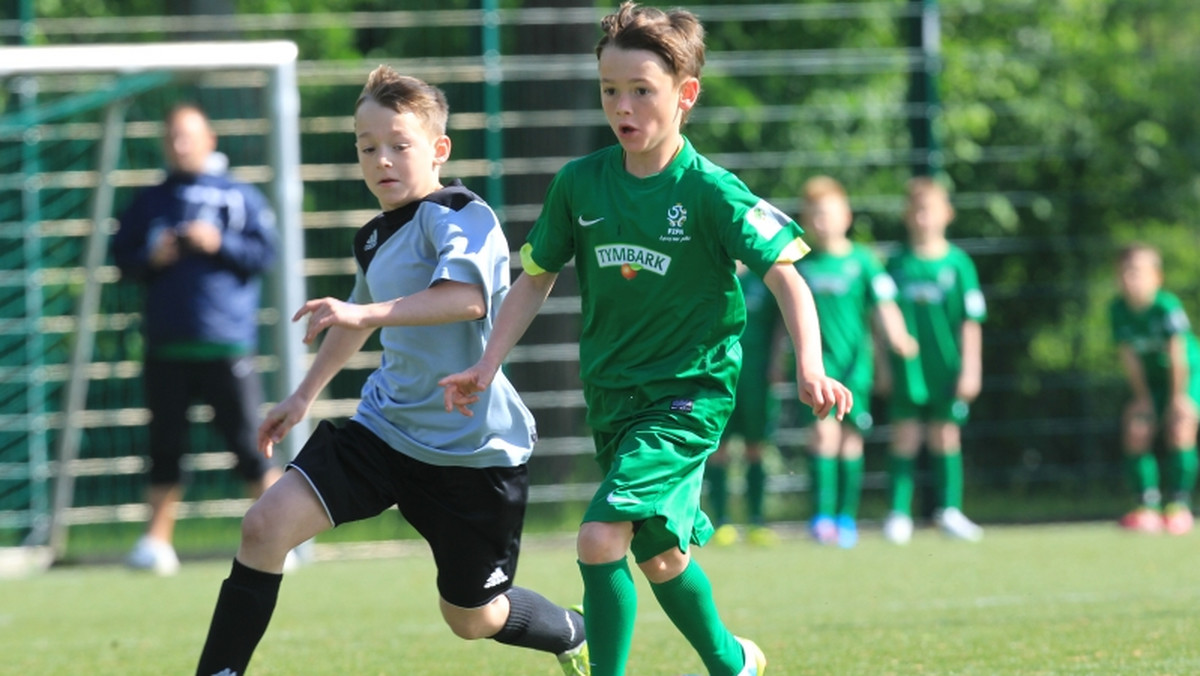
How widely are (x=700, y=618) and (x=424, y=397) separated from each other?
2.98 ft

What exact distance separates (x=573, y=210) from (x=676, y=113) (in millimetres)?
365

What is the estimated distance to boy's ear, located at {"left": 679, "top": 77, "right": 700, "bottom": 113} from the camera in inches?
174

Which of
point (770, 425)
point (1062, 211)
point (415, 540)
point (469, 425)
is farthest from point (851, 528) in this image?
point (469, 425)

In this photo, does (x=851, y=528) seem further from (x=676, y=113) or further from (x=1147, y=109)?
(x=676, y=113)

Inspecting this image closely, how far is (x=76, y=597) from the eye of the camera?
801 centimetres

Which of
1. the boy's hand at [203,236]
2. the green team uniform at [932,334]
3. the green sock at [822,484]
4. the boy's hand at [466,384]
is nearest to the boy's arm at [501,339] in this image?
the boy's hand at [466,384]

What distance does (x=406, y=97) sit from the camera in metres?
4.56

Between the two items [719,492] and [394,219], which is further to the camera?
[719,492]

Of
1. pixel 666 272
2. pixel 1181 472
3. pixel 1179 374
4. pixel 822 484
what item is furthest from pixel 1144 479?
pixel 666 272

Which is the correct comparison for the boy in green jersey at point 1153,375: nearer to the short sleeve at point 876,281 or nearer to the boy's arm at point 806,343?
the short sleeve at point 876,281

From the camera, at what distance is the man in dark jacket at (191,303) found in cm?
891

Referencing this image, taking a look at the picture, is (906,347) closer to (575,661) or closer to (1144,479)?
(1144,479)

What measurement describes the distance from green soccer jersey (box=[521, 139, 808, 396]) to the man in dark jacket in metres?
4.78

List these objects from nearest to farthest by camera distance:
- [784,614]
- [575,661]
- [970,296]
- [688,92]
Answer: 1. [688,92]
2. [575,661]
3. [784,614]
4. [970,296]
